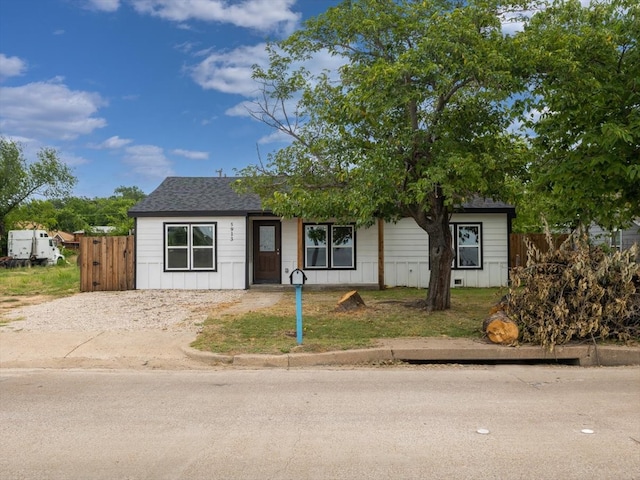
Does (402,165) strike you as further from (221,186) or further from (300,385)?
(221,186)

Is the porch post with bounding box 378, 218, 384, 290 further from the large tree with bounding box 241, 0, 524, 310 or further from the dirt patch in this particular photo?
the dirt patch

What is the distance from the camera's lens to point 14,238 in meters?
34.0

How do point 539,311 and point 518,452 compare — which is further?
point 539,311

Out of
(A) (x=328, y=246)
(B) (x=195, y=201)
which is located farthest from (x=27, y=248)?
(A) (x=328, y=246)

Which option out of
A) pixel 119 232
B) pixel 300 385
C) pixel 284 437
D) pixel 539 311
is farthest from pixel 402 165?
pixel 119 232

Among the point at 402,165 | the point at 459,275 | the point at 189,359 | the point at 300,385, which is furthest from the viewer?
the point at 459,275

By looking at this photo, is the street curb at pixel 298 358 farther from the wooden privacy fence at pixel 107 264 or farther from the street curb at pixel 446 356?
the wooden privacy fence at pixel 107 264

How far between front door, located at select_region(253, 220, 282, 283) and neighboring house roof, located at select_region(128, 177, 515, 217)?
1.08 meters

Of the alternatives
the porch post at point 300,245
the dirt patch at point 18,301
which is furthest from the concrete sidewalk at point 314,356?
the porch post at point 300,245

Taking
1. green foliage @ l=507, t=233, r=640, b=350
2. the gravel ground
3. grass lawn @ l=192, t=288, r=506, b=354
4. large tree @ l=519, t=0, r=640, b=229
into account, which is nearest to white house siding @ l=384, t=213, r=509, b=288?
grass lawn @ l=192, t=288, r=506, b=354

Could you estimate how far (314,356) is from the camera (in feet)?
24.6

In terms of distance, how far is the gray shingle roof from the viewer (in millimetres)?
17078

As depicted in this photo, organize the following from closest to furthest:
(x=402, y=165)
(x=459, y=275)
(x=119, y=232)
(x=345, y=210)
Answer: (x=402, y=165) → (x=345, y=210) → (x=459, y=275) → (x=119, y=232)

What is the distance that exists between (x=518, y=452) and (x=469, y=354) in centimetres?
370
